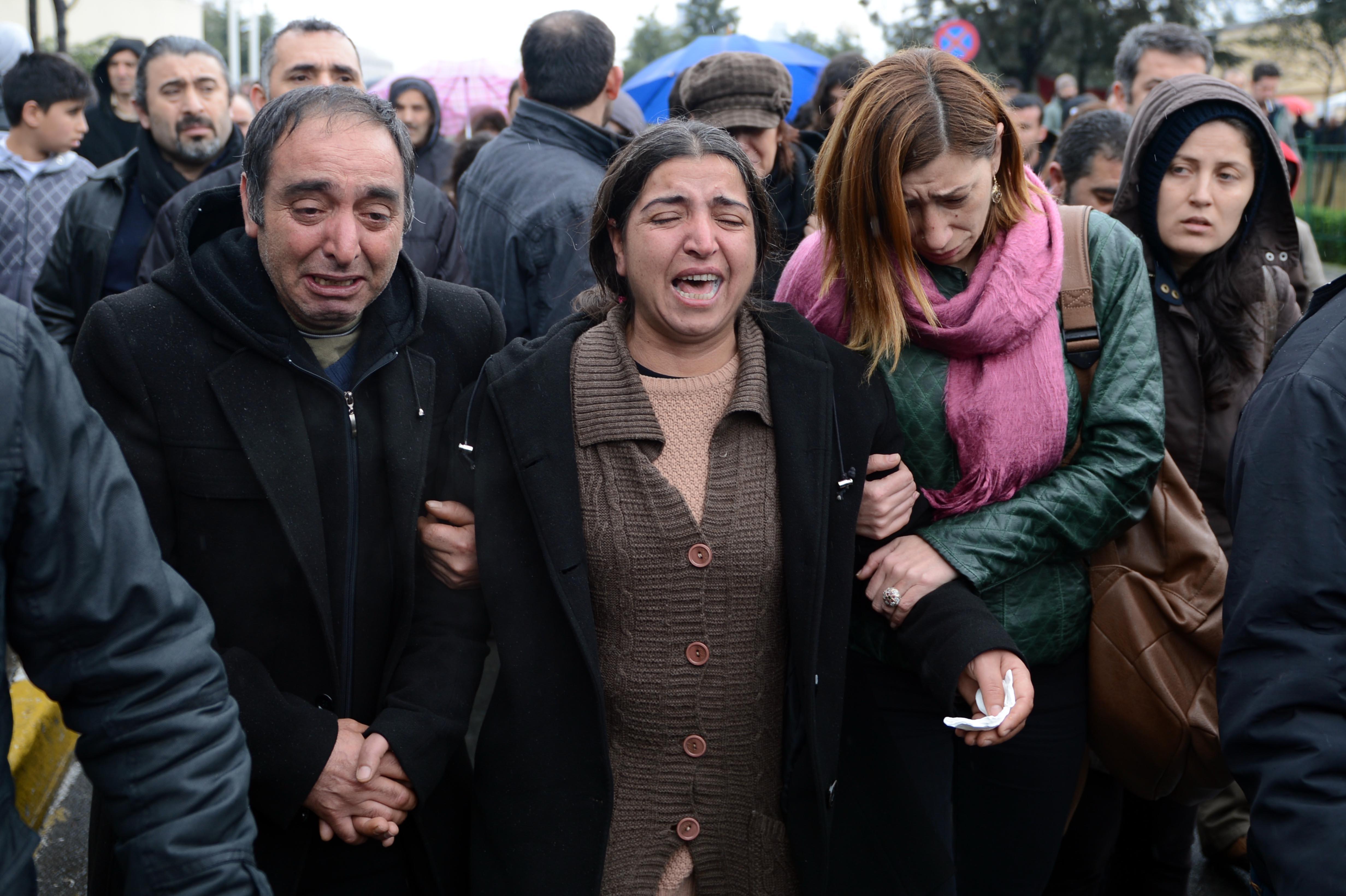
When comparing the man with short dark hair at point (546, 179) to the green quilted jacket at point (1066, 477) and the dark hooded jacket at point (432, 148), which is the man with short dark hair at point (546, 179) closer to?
the green quilted jacket at point (1066, 477)

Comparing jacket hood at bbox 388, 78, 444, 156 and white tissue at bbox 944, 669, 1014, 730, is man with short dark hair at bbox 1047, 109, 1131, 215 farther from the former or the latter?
jacket hood at bbox 388, 78, 444, 156

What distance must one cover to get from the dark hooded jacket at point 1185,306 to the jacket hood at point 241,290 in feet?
5.70

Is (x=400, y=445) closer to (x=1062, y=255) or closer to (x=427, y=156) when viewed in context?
(x=1062, y=255)

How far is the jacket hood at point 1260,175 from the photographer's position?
2871 millimetres

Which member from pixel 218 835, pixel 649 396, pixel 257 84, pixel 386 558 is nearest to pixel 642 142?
pixel 649 396

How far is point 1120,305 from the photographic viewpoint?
98.7 inches

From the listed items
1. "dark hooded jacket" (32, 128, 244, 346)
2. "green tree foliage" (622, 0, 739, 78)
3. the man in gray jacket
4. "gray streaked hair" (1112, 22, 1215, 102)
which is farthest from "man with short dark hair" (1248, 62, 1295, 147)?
"green tree foliage" (622, 0, 739, 78)

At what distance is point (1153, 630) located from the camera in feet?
8.19

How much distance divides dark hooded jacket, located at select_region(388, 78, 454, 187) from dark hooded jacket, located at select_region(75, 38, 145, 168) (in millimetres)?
1825

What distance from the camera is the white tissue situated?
6.97 feet

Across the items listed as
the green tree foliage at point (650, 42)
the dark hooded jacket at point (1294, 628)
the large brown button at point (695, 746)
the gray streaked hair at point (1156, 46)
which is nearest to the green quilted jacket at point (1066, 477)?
the large brown button at point (695, 746)

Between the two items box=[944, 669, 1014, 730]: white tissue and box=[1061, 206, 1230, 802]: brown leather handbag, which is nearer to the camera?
box=[944, 669, 1014, 730]: white tissue

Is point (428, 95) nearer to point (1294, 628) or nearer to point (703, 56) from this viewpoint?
point (703, 56)

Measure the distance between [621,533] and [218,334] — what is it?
0.86 metres
